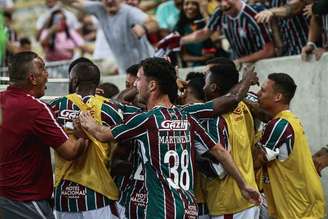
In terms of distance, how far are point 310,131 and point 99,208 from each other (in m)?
3.07

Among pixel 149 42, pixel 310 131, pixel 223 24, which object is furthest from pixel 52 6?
pixel 310 131

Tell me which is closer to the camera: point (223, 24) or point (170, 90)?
point (170, 90)

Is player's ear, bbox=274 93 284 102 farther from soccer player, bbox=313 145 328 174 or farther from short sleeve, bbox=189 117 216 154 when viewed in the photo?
short sleeve, bbox=189 117 216 154

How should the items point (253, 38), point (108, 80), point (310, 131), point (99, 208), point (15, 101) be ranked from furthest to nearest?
point (108, 80)
point (253, 38)
point (310, 131)
point (99, 208)
point (15, 101)

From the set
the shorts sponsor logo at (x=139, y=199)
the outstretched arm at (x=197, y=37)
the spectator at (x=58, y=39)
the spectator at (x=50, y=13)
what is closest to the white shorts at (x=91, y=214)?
the shorts sponsor logo at (x=139, y=199)

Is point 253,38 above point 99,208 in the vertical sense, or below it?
above

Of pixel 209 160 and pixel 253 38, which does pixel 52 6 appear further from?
pixel 209 160

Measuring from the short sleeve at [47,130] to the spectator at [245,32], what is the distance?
397cm

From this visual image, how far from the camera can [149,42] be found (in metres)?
13.5

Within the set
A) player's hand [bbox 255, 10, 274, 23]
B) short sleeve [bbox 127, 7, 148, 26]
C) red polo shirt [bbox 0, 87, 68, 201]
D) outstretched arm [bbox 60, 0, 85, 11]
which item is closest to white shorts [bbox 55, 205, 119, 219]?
red polo shirt [bbox 0, 87, 68, 201]

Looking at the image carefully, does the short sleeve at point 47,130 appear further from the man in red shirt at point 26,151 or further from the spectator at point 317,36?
the spectator at point 317,36

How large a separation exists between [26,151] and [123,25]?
5.87m

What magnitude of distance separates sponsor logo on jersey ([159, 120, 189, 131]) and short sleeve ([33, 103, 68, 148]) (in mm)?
784

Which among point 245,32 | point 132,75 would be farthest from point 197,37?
point 132,75
